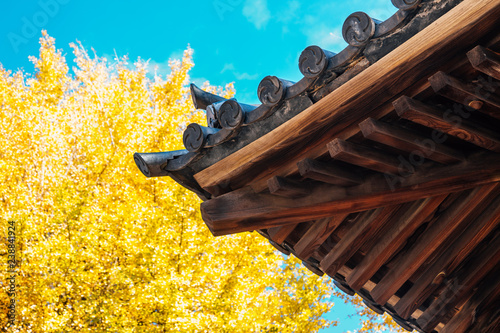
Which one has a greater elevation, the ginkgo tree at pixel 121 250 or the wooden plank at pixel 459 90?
the ginkgo tree at pixel 121 250

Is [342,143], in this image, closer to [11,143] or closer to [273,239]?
[273,239]

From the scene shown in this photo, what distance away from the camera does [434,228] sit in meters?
2.91

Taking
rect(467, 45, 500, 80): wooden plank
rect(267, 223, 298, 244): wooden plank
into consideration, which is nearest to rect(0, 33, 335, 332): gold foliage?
rect(267, 223, 298, 244): wooden plank

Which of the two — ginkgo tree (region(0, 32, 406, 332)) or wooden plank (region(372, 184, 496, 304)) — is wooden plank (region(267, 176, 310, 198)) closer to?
wooden plank (region(372, 184, 496, 304))

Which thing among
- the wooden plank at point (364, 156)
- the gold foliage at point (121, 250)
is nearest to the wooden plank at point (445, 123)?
the wooden plank at point (364, 156)

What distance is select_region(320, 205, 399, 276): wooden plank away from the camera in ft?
9.61

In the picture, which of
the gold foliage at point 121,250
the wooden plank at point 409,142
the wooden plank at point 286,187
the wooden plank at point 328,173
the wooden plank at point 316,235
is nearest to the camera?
the wooden plank at point 409,142

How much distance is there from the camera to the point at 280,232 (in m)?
3.22

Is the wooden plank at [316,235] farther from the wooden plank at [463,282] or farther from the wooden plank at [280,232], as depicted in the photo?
Answer: the wooden plank at [463,282]

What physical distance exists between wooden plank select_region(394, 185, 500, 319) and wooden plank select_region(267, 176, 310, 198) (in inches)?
45.2

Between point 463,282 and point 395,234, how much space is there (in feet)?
2.23

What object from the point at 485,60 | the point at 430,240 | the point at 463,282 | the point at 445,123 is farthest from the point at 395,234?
the point at 485,60

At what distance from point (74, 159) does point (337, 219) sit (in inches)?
542

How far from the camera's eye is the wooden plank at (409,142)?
7.33ft
